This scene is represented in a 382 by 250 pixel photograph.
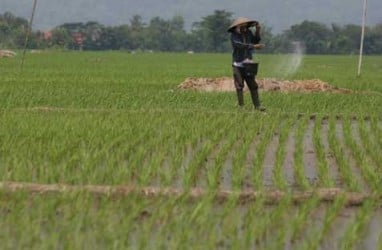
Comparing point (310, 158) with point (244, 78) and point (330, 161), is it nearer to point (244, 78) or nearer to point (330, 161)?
point (330, 161)

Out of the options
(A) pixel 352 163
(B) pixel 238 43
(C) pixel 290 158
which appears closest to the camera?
(A) pixel 352 163

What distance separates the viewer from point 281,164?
4832mm

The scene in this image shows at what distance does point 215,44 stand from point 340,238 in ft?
267

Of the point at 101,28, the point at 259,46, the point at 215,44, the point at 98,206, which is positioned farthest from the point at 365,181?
the point at 101,28

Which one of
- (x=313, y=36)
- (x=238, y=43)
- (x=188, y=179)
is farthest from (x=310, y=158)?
(x=313, y=36)

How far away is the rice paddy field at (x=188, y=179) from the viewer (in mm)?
3074

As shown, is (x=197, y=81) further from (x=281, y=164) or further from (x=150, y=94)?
(x=281, y=164)

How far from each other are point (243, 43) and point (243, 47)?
44 millimetres

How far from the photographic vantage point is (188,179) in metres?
4.18

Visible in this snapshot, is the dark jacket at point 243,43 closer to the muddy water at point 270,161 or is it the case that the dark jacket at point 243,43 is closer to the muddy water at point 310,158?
Answer: the muddy water at point 310,158

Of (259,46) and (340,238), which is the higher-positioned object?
(259,46)

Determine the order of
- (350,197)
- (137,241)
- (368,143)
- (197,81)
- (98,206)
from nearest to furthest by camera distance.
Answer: (137,241) → (98,206) → (350,197) → (368,143) → (197,81)

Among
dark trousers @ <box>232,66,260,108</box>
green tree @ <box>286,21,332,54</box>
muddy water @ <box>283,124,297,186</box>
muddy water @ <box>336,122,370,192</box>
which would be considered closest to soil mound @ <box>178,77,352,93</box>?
dark trousers @ <box>232,66,260,108</box>

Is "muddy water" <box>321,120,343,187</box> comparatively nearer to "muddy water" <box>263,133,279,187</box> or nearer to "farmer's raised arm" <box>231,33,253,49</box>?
"muddy water" <box>263,133,279,187</box>
